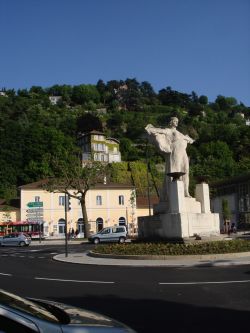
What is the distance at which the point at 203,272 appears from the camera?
15148 mm

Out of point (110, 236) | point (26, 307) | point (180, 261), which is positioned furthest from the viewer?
point (110, 236)

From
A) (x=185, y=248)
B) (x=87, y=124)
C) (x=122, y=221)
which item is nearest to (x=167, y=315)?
(x=185, y=248)

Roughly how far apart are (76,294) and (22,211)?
6706 cm

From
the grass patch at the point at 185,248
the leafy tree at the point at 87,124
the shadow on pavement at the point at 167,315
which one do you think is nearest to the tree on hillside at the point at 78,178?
the grass patch at the point at 185,248

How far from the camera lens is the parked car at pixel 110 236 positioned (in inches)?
1836

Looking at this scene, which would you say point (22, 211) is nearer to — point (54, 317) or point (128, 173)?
point (128, 173)

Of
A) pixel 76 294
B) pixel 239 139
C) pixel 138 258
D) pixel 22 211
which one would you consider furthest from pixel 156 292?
pixel 239 139

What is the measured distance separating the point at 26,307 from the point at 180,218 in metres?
17.3

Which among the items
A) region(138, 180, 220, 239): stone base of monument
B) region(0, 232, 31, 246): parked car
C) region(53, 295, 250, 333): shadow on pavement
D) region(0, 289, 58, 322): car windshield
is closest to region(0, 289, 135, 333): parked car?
region(0, 289, 58, 322): car windshield

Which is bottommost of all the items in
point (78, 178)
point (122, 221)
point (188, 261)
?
point (188, 261)

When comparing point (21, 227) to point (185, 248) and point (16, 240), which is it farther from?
point (185, 248)

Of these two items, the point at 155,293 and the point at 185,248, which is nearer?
the point at 155,293

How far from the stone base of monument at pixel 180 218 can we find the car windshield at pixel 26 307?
56.0 feet

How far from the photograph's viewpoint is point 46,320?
4.31m
